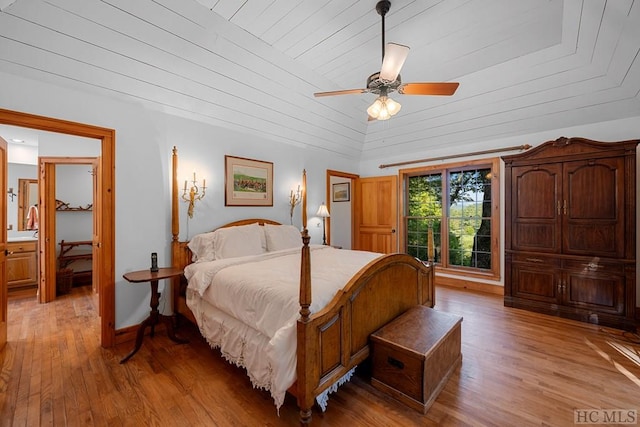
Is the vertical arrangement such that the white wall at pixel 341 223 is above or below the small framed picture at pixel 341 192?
below

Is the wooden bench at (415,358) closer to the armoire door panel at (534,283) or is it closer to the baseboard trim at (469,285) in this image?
the armoire door panel at (534,283)

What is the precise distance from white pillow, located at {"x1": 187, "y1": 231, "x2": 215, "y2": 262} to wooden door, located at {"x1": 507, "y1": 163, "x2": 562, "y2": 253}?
387 centimetres

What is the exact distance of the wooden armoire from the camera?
2.89 meters

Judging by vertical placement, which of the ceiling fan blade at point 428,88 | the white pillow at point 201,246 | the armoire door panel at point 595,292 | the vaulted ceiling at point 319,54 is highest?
the vaulted ceiling at point 319,54

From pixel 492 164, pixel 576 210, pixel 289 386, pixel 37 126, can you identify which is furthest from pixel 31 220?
pixel 576 210

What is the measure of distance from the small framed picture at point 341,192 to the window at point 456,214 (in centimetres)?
129

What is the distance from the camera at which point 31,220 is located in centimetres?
464

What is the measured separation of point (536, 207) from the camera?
11.2 feet

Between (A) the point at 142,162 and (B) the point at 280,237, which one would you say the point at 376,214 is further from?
(A) the point at 142,162

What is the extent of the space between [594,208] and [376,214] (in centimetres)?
309

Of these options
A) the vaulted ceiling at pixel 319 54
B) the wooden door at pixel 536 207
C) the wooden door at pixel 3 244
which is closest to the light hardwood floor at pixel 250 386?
the wooden door at pixel 3 244

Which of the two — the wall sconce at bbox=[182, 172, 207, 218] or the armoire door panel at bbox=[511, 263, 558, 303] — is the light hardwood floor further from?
the wall sconce at bbox=[182, 172, 207, 218]

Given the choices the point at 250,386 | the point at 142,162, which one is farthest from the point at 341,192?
the point at 250,386

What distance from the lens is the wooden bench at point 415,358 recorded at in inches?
69.1
